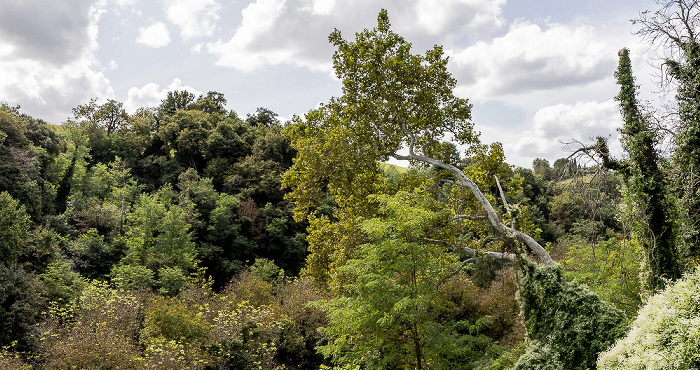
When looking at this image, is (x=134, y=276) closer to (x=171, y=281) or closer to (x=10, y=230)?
(x=171, y=281)

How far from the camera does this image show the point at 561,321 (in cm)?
665

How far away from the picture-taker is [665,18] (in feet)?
23.5

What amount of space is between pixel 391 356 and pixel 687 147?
300 inches

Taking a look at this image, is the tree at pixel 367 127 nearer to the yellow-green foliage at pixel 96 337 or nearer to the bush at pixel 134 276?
the yellow-green foliage at pixel 96 337

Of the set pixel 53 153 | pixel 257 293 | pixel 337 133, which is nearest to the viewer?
pixel 337 133

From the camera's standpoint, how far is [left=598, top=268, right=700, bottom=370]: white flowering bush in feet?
13.1

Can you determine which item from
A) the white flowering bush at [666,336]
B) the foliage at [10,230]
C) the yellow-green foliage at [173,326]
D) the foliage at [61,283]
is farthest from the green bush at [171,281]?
the white flowering bush at [666,336]

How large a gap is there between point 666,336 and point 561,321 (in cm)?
238

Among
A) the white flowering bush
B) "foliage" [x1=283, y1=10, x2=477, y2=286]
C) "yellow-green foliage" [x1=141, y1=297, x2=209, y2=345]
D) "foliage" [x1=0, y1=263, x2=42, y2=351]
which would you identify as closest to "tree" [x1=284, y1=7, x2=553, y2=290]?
"foliage" [x1=283, y1=10, x2=477, y2=286]

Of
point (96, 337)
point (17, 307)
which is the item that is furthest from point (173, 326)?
point (17, 307)

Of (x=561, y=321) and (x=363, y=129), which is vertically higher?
(x=363, y=129)

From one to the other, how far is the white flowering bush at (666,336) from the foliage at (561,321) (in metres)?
1.05

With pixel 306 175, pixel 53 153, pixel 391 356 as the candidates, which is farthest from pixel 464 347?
pixel 53 153

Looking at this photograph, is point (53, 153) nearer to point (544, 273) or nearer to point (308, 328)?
point (308, 328)
